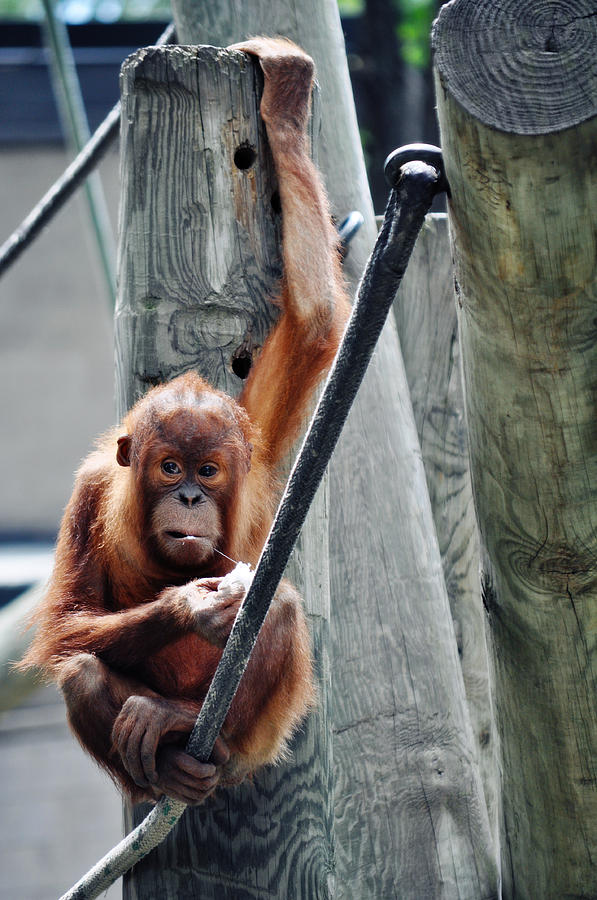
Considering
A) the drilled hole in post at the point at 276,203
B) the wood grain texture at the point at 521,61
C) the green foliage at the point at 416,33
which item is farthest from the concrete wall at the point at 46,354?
the wood grain texture at the point at 521,61

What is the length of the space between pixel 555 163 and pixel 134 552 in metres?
1.30

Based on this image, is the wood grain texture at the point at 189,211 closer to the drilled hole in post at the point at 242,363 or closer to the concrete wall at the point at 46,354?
the drilled hole in post at the point at 242,363

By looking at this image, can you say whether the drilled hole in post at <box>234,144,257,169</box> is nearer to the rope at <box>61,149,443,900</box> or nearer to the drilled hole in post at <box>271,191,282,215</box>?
the drilled hole in post at <box>271,191,282,215</box>

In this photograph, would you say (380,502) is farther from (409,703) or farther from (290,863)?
(290,863)

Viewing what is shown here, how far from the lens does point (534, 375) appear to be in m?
1.36

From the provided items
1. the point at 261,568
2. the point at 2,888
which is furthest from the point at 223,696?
the point at 2,888

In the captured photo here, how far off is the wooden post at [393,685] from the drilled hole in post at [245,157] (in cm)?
72

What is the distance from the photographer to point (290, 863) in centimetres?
197

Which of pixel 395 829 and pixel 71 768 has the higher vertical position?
pixel 71 768

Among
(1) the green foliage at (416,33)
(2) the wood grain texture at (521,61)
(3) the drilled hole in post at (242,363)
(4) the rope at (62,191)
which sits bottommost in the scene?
(2) the wood grain texture at (521,61)

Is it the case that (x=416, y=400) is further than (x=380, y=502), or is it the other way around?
(x=416, y=400)

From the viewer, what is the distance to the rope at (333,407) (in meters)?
1.35

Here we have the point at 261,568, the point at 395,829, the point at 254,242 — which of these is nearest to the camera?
the point at 261,568

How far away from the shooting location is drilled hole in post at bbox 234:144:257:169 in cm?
212
